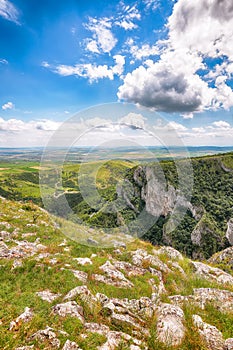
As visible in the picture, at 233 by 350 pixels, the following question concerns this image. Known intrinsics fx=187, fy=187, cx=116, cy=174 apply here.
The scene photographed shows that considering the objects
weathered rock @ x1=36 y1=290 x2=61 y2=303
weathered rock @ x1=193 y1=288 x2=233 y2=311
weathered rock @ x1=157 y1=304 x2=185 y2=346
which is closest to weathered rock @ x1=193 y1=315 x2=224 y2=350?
weathered rock @ x1=157 y1=304 x2=185 y2=346

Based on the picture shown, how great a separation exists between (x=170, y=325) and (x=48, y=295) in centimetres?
416

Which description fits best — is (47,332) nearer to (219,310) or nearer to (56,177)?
(219,310)

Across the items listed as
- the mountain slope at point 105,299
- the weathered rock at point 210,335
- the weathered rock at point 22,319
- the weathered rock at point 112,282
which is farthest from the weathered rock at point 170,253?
the weathered rock at point 22,319

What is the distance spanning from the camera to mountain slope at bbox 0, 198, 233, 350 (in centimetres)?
482

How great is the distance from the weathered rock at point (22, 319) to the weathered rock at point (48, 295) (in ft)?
2.25

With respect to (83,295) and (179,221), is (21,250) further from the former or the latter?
(179,221)

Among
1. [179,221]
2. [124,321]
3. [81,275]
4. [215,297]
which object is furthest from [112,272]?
[179,221]

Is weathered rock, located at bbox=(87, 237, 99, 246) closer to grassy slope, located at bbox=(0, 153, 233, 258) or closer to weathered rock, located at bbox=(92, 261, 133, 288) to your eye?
weathered rock, located at bbox=(92, 261, 133, 288)

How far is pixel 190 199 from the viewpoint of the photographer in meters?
99.9

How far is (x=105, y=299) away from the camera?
6.54 metres

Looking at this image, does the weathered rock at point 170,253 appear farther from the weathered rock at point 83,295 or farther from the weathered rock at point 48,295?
the weathered rock at point 48,295

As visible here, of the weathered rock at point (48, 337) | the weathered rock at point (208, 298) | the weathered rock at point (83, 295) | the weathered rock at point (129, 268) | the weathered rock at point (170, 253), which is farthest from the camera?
the weathered rock at point (170, 253)

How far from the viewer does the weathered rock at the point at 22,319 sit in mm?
5041

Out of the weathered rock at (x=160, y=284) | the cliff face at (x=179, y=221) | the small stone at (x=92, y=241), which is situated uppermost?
the weathered rock at (x=160, y=284)
